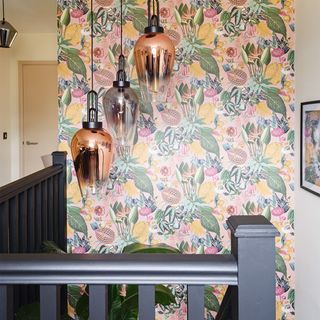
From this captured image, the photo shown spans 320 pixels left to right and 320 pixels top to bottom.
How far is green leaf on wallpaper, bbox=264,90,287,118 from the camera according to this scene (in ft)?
10.3

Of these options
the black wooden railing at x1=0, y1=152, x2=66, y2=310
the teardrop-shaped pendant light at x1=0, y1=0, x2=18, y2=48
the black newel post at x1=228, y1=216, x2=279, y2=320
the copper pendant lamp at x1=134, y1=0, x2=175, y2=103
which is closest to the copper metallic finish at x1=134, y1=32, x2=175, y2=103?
the copper pendant lamp at x1=134, y1=0, x2=175, y2=103

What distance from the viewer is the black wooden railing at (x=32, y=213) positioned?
1741 millimetres

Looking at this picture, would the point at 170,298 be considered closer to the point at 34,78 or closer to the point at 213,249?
the point at 213,249

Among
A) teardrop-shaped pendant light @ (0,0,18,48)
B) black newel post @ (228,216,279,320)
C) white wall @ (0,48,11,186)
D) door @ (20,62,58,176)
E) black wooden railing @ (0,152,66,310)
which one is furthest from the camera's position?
door @ (20,62,58,176)

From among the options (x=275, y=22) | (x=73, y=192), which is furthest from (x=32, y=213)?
(x=275, y=22)

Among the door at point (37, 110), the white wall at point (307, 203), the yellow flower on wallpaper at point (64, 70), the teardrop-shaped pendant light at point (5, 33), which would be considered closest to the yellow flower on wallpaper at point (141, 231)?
the white wall at point (307, 203)

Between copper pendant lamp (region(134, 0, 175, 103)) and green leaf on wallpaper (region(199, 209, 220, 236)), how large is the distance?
4.79 feet

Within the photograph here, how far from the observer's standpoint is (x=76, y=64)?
124 inches

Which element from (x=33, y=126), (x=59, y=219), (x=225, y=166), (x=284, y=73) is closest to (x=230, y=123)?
(x=225, y=166)

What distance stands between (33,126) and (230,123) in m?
3.67

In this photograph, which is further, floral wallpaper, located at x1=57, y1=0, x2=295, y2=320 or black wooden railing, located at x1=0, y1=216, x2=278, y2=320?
floral wallpaper, located at x1=57, y1=0, x2=295, y2=320

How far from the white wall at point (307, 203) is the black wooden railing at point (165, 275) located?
1.89m

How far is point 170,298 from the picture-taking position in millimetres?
2029

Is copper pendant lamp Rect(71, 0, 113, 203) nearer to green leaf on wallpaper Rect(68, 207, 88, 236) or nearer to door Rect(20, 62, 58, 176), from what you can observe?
green leaf on wallpaper Rect(68, 207, 88, 236)
